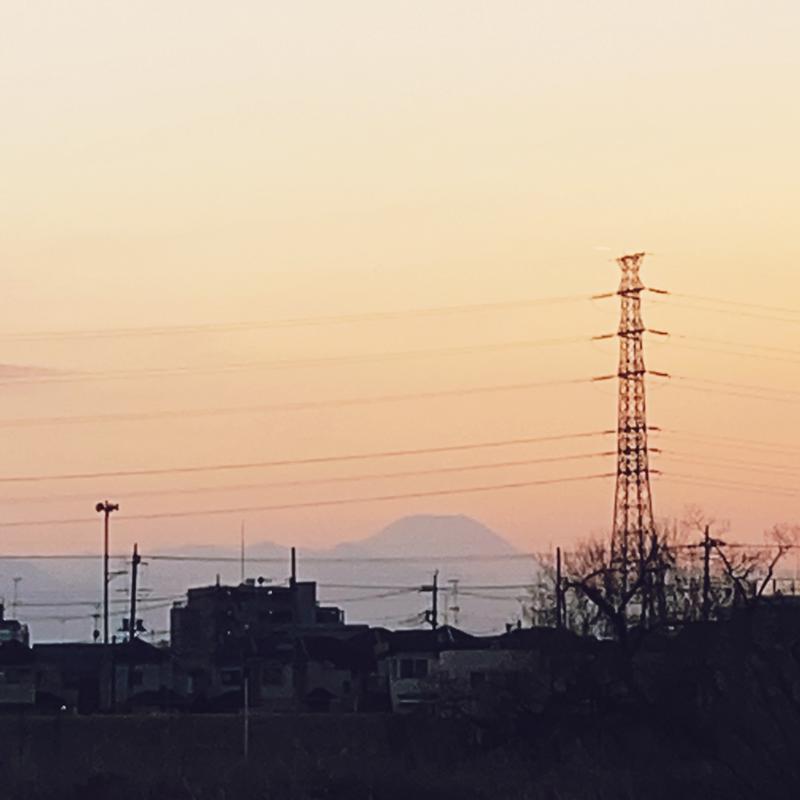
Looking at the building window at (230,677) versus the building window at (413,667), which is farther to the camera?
the building window at (230,677)

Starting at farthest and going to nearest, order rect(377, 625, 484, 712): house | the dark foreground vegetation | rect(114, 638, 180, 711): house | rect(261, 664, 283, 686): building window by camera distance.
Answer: rect(114, 638, 180, 711): house → rect(261, 664, 283, 686): building window → rect(377, 625, 484, 712): house → the dark foreground vegetation

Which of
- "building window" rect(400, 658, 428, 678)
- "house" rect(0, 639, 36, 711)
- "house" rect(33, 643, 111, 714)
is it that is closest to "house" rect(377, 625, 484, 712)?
"building window" rect(400, 658, 428, 678)

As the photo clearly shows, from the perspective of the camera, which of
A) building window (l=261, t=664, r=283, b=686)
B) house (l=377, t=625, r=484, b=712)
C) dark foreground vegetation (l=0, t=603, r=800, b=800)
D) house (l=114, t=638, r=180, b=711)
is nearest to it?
dark foreground vegetation (l=0, t=603, r=800, b=800)

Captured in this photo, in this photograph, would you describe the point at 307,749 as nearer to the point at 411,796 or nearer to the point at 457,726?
the point at 457,726

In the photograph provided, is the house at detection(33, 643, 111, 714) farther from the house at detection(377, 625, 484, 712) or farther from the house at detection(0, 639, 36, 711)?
the house at detection(377, 625, 484, 712)

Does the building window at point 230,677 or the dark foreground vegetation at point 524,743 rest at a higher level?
the building window at point 230,677

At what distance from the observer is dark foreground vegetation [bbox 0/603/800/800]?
3669 cm

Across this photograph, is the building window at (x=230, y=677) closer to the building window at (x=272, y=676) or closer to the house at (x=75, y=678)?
the building window at (x=272, y=676)

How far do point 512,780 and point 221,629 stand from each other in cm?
5451

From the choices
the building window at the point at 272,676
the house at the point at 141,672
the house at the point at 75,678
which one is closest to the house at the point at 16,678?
the house at the point at 75,678

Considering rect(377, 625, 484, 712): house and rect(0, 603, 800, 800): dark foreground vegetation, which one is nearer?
rect(0, 603, 800, 800): dark foreground vegetation

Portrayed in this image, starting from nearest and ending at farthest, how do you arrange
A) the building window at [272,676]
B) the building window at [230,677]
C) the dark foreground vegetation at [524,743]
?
1. the dark foreground vegetation at [524,743]
2. the building window at [272,676]
3. the building window at [230,677]

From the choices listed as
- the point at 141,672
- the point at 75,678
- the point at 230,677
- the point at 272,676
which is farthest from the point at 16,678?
the point at 272,676

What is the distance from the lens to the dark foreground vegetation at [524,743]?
3669 cm
